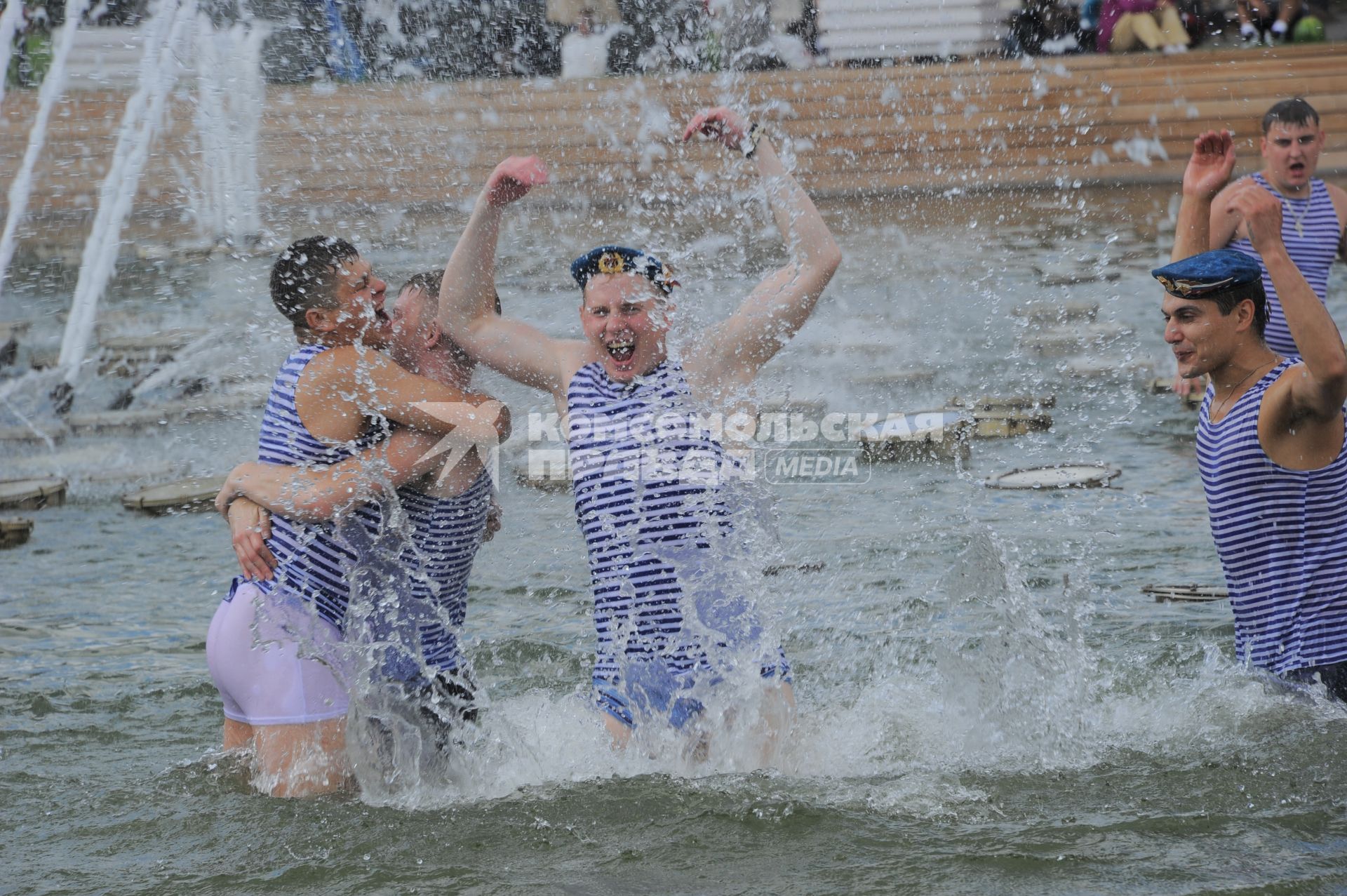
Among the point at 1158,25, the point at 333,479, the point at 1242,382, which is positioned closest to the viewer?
the point at 333,479

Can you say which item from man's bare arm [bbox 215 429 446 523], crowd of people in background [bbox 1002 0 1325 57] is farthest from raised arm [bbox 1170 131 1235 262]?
crowd of people in background [bbox 1002 0 1325 57]

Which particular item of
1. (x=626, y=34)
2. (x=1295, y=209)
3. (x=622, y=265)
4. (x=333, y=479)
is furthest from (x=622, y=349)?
(x=626, y=34)

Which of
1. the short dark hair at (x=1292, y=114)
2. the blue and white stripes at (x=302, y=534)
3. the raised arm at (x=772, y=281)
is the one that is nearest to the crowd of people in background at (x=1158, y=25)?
the short dark hair at (x=1292, y=114)

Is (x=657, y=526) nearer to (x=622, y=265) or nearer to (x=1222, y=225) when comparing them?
(x=622, y=265)

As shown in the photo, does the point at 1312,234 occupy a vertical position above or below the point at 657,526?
above

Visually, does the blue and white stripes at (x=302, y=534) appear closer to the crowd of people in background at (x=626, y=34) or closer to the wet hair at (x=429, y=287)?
the wet hair at (x=429, y=287)

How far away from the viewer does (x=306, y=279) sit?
12.9 feet

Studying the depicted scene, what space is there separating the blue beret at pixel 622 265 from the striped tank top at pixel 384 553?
0.70 m

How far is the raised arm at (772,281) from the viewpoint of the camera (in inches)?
159

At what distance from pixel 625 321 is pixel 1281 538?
A: 1875 mm

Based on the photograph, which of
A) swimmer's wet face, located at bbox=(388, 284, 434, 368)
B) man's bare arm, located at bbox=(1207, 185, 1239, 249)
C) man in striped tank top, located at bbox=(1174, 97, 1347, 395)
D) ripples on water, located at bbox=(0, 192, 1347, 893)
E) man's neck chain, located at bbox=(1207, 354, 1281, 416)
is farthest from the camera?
man in striped tank top, located at bbox=(1174, 97, 1347, 395)

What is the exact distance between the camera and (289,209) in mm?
14906

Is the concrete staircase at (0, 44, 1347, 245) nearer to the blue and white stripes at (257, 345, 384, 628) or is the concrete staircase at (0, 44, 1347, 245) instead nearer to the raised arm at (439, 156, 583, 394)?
the raised arm at (439, 156, 583, 394)

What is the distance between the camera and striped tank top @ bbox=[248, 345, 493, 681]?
396cm
